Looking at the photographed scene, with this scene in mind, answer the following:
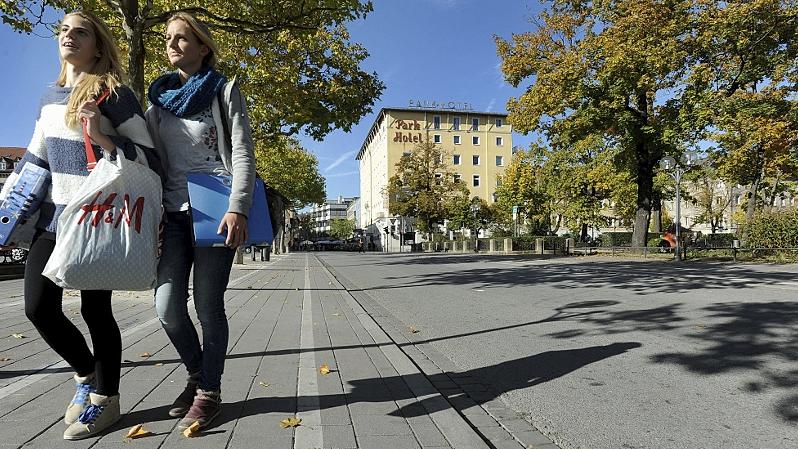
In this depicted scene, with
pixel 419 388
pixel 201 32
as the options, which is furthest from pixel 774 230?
pixel 201 32

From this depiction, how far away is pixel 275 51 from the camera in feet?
46.4

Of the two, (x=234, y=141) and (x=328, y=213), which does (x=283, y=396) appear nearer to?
(x=234, y=141)

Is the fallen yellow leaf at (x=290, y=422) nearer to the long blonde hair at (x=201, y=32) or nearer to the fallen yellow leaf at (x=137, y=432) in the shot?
the fallen yellow leaf at (x=137, y=432)

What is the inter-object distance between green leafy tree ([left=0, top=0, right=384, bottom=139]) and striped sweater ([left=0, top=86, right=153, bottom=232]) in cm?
692

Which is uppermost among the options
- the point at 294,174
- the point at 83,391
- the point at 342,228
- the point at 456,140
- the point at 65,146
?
the point at 456,140

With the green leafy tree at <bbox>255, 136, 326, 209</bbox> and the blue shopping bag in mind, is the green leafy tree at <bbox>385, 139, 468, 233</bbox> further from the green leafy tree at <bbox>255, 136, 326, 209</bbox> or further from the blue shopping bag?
the blue shopping bag

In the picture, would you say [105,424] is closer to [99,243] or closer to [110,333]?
[110,333]

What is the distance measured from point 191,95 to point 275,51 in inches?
486

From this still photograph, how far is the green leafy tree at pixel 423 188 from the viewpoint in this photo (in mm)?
49719

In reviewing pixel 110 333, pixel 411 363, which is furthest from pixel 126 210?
pixel 411 363

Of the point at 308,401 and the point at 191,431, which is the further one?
the point at 308,401

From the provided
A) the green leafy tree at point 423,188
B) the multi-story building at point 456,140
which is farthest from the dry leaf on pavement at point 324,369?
the multi-story building at point 456,140

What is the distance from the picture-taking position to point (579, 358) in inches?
193

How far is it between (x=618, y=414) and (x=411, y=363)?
5.84 ft
